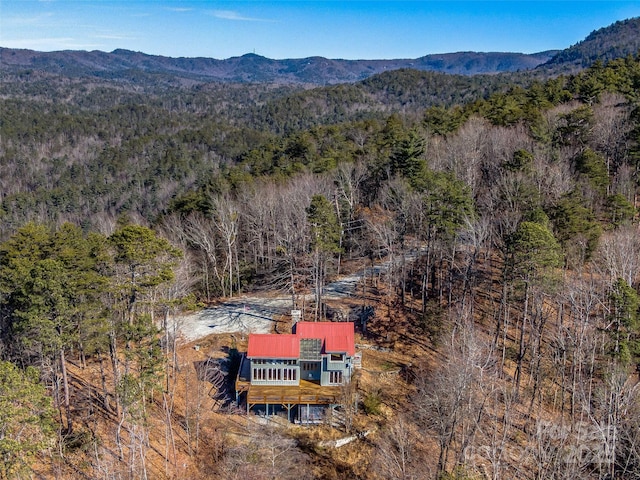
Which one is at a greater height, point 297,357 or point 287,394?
point 297,357

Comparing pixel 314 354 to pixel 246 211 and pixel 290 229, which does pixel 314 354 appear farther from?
pixel 246 211

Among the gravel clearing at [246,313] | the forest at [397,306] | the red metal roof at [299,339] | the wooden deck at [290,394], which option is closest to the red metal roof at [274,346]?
the red metal roof at [299,339]

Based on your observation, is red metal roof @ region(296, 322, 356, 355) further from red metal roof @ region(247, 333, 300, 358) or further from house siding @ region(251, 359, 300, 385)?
house siding @ region(251, 359, 300, 385)

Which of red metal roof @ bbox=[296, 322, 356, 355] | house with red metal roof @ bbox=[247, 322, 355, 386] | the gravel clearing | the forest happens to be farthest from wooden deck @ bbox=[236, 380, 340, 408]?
the gravel clearing

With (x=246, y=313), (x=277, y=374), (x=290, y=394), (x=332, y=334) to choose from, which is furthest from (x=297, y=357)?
(x=246, y=313)

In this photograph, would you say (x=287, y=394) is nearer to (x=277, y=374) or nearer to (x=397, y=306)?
(x=277, y=374)

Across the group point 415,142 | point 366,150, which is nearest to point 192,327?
point 415,142

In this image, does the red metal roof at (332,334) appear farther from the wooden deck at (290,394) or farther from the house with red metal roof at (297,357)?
the wooden deck at (290,394)
